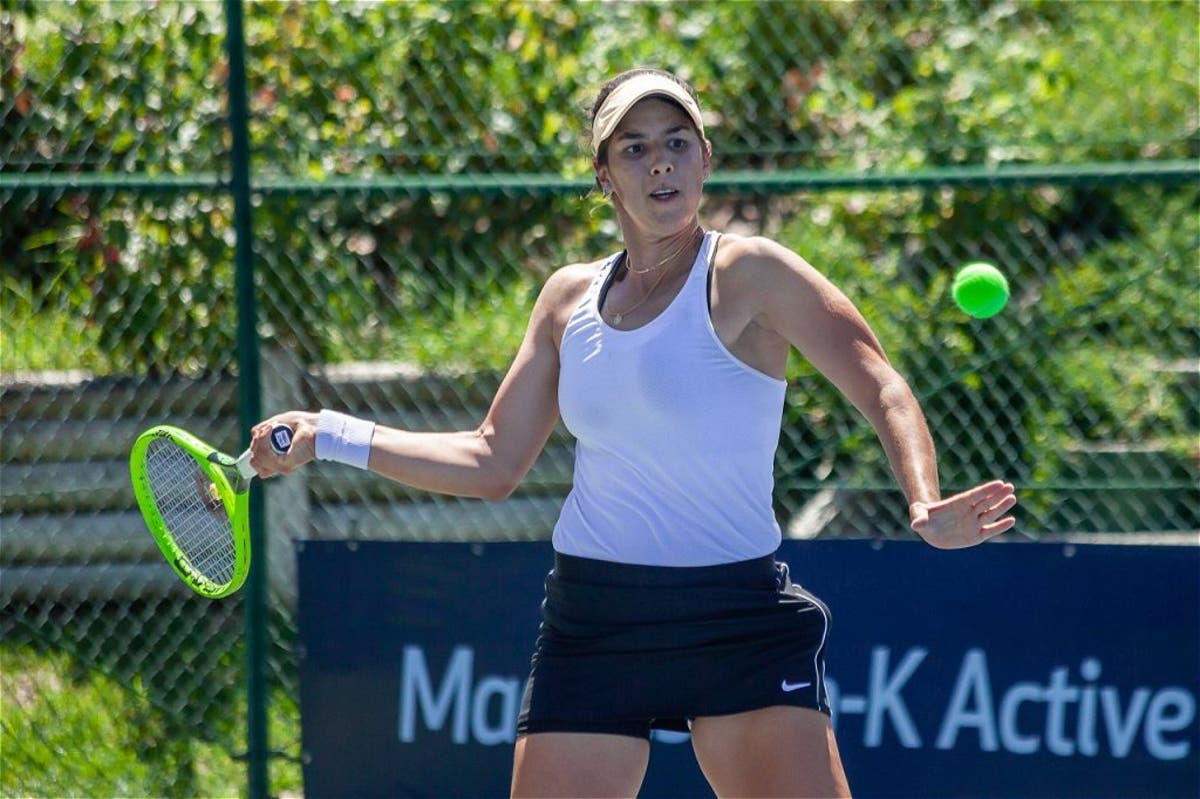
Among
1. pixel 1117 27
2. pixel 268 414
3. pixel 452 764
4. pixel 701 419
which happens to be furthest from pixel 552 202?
pixel 701 419

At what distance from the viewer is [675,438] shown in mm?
3049

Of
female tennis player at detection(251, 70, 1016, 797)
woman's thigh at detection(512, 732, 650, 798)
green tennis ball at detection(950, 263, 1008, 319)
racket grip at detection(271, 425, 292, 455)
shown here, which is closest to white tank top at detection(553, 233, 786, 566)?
female tennis player at detection(251, 70, 1016, 797)

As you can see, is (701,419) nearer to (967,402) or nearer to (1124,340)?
(967,402)

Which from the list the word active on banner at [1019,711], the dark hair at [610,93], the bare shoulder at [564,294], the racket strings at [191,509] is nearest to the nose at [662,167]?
the dark hair at [610,93]

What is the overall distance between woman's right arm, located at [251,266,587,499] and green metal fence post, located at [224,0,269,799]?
1.49 metres

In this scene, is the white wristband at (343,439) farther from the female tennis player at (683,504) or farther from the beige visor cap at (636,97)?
the beige visor cap at (636,97)

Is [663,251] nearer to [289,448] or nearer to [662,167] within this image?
[662,167]

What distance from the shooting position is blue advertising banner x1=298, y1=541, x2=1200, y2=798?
4461 mm

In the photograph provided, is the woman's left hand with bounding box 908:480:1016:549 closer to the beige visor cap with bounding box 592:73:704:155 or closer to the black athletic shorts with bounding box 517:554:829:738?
the black athletic shorts with bounding box 517:554:829:738

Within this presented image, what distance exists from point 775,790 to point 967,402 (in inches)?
110

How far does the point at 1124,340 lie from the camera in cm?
590

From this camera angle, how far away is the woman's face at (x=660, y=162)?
3121 mm

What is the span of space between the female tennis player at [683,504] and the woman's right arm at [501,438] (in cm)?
17

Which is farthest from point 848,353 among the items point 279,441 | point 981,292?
point 279,441
